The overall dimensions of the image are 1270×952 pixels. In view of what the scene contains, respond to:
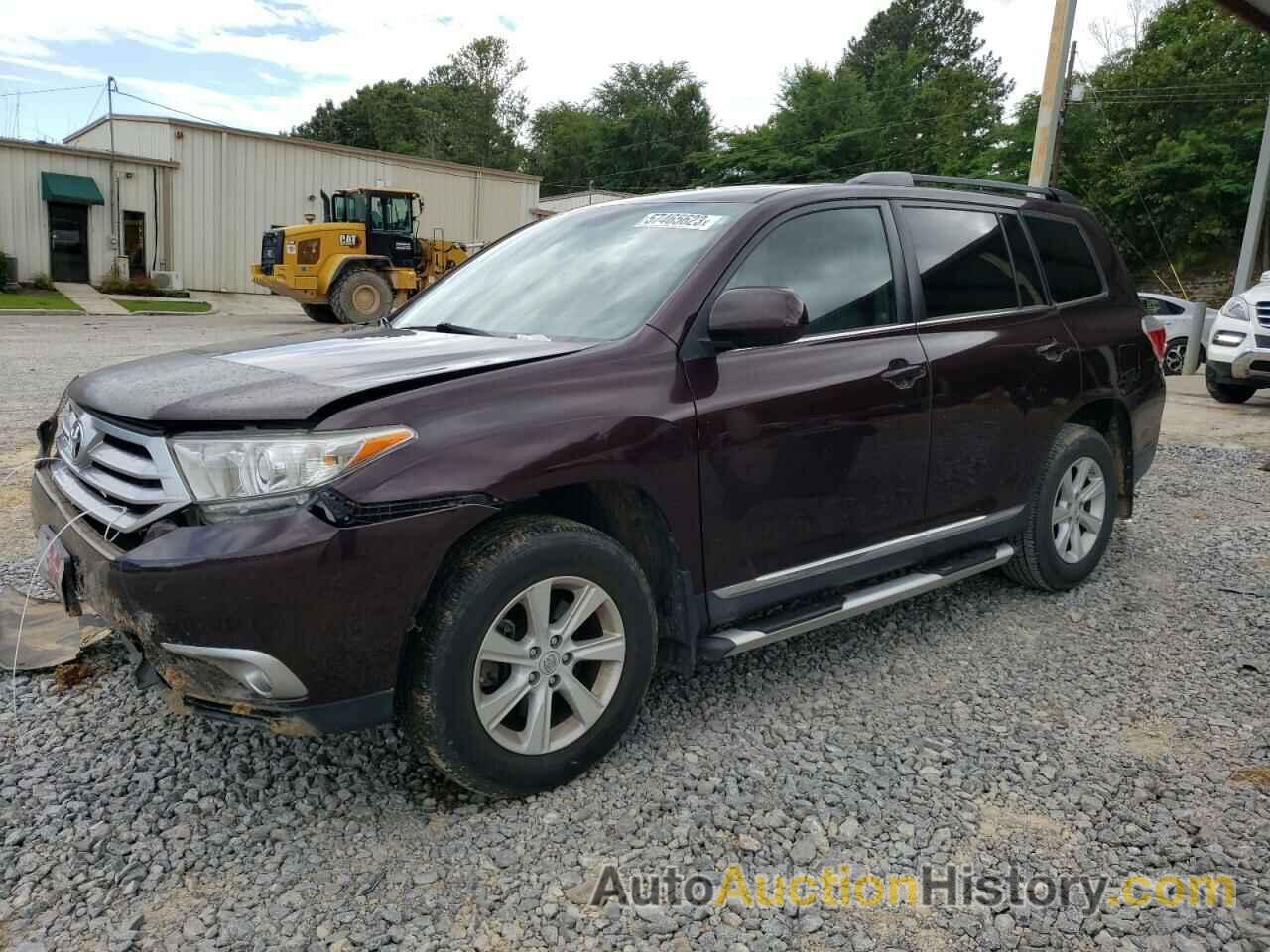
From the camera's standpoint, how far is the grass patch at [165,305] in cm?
2252

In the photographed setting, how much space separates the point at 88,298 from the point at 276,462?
26.0 m

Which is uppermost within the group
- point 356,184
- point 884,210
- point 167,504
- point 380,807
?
point 356,184

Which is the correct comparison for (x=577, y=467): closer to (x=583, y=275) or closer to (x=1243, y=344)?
(x=583, y=275)

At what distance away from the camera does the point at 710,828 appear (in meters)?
2.66

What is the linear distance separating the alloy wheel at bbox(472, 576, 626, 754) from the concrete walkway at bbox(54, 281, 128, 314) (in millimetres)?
21580

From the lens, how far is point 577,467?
2709mm

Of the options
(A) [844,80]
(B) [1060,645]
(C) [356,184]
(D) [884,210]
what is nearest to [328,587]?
(D) [884,210]

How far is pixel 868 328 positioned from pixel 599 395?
1.25m

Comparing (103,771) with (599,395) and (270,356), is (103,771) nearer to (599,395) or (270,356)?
(270,356)

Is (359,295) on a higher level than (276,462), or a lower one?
higher

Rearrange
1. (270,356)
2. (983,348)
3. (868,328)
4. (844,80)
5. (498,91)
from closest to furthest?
(270,356) → (868,328) → (983,348) → (844,80) → (498,91)

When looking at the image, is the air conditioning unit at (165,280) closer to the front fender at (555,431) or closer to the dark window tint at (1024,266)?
the dark window tint at (1024,266)

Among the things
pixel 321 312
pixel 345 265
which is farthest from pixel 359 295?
pixel 321 312

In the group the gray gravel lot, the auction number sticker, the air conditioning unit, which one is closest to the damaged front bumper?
the gray gravel lot
